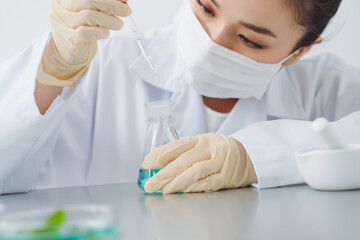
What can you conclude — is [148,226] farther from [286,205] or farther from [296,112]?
[296,112]

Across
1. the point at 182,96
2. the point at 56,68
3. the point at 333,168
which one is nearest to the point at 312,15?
the point at 182,96


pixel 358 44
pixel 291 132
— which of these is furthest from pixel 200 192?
pixel 358 44

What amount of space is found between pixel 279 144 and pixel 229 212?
499 millimetres

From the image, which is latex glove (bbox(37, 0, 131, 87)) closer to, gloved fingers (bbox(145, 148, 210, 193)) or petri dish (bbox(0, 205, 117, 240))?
gloved fingers (bbox(145, 148, 210, 193))

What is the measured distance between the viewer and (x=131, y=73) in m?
1.69

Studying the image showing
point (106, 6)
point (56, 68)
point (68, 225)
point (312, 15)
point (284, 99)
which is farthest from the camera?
point (284, 99)

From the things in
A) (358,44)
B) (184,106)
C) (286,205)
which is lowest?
(358,44)

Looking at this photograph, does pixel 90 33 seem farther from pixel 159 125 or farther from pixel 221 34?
pixel 221 34

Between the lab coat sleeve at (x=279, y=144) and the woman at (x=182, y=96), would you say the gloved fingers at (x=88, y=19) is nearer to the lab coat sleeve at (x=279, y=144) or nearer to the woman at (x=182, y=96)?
the woman at (x=182, y=96)

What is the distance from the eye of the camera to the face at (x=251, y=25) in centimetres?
136

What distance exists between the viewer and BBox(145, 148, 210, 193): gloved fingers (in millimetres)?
989

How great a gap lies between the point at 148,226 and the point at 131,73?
1.12m

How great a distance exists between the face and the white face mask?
0.03 meters

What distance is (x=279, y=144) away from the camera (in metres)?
1.18
